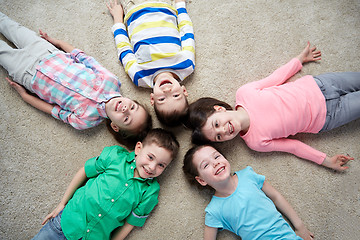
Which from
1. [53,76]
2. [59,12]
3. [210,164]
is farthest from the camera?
[59,12]

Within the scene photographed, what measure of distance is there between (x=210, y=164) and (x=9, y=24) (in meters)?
1.28

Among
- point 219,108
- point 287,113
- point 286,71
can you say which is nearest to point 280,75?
point 286,71

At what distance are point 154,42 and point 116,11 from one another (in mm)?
318

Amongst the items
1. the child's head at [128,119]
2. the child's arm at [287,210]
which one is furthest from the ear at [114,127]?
the child's arm at [287,210]

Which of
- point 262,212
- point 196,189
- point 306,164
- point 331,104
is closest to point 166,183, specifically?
point 196,189

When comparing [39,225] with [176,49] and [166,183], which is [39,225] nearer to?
[166,183]

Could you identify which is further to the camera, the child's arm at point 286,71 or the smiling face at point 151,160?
the child's arm at point 286,71

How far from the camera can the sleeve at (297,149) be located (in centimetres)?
113

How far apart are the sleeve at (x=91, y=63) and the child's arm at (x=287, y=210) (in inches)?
38.0

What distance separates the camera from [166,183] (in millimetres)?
1193

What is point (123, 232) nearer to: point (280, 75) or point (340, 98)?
point (280, 75)

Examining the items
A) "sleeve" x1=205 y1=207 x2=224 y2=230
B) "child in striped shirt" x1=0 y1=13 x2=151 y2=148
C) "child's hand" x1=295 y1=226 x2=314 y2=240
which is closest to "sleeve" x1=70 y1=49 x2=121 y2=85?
"child in striped shirt" x1=0 y1=13 x2=151 y2=148

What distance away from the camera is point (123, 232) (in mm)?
1088

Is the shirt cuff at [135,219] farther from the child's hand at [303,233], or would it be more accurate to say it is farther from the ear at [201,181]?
the child's hand at [303,233]
